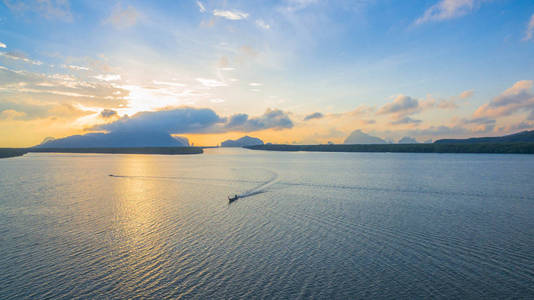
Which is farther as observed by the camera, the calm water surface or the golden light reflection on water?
the golden light reflection on water

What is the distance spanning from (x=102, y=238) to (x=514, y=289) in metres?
14.1

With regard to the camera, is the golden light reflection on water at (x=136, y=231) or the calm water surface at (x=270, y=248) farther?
the golden light reflection on water at (x=136, y=231)

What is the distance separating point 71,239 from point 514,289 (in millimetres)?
15179

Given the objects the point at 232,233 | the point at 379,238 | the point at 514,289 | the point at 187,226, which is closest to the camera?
the point at 514,289

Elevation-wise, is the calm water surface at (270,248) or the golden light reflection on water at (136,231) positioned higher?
the calm water surface at (270,248)

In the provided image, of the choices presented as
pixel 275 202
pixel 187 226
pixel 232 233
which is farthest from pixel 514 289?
pixel 275 202

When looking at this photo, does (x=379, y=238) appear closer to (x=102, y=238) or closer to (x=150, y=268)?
(x=150, y=268)

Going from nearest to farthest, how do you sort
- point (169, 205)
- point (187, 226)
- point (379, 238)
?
1. point (379, 238)
2. point (187, 226)
3. point (169, 205)

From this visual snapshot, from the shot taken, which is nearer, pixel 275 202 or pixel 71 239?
pixel 71 239

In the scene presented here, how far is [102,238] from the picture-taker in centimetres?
1184

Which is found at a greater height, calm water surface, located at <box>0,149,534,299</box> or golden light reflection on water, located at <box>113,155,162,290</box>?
calm water surface, located at <box>0,149,534,299</box>

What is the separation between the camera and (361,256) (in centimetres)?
970

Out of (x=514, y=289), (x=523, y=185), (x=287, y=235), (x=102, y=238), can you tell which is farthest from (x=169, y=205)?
(x=523, y=185)

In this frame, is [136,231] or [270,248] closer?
[270,248]
